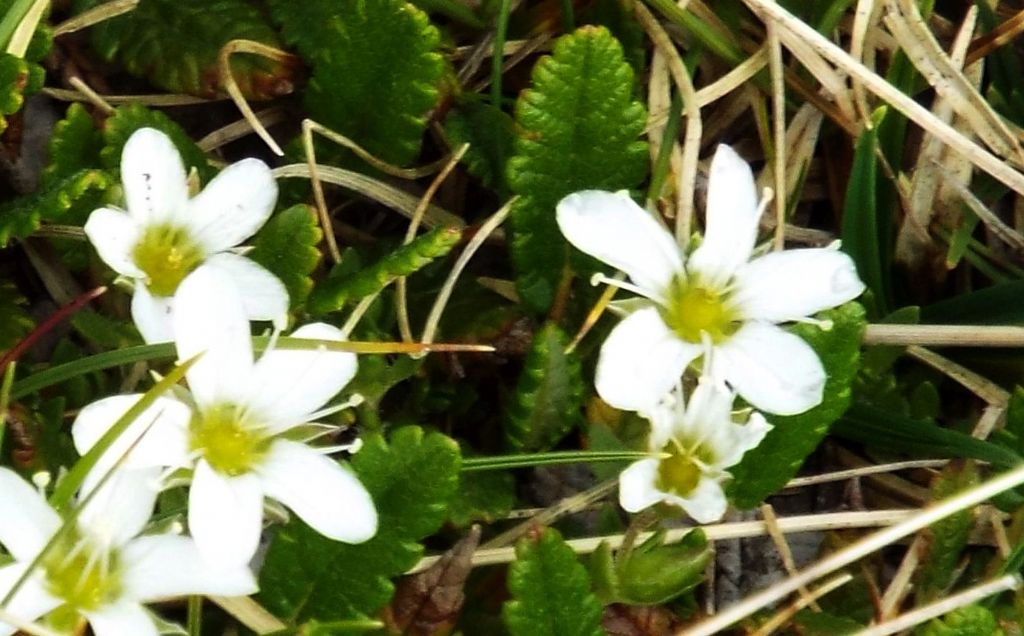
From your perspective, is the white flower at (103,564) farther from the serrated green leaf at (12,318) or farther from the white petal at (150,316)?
the serrated green leaf at (12,318)

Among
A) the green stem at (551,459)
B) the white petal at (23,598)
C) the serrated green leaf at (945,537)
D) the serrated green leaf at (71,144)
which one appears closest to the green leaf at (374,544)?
the green stem at (551,459)

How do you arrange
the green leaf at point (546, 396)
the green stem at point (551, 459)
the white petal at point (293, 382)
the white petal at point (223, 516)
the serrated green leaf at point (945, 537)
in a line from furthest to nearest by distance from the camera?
the serrated green leaf at point (945, 537), the green leaf at point (546, 396), the green stem at point (551, 459), the white petal at point (293, 382), the white petal at point (223, 516)

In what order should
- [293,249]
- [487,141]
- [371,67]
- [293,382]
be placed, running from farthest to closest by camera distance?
1. [487,141]
2. [371,67]
3. [293,249]
4. [293,382]

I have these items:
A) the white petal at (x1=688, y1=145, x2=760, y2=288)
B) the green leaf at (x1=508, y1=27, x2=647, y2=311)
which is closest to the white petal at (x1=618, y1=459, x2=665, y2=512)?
the white petal at (x1=688, y1=145, x2=760, y2=288)

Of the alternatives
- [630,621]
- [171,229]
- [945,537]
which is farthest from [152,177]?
[945,537]

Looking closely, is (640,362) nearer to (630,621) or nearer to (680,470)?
(680,470)
